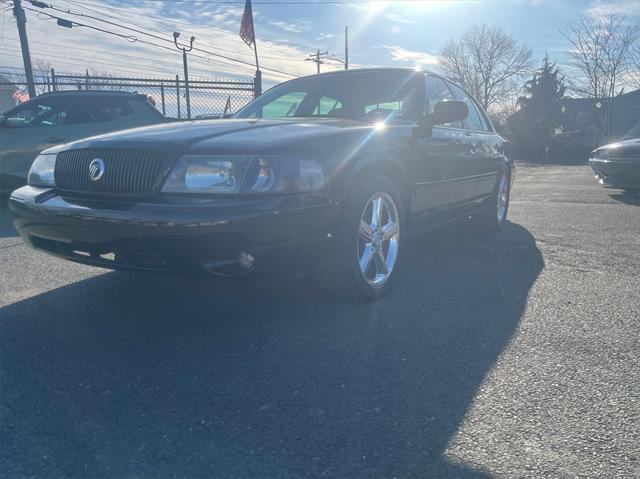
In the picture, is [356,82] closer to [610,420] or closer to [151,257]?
[151,257]

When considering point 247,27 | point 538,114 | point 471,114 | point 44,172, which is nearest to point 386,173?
point 44,172

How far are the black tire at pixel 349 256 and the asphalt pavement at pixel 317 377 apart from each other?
0.13 m

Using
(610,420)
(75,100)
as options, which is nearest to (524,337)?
(610,420)

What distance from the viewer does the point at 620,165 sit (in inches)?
360

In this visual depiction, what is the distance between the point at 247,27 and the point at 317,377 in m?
13.6

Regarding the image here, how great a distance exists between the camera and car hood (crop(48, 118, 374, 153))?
9.78 ft

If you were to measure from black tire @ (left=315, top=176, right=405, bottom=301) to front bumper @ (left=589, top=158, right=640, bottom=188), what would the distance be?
702cm

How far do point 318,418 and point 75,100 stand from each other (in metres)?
7.45

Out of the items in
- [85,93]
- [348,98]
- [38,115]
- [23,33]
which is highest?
[23,33]

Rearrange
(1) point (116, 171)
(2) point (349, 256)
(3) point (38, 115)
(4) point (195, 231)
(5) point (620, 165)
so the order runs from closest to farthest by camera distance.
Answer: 1. (4) point (195, 231)
2. (1) point (116, 171)
3. (2) point (349, 256)
4. (3) point (38, 115)
5. (5) point (620, 165)

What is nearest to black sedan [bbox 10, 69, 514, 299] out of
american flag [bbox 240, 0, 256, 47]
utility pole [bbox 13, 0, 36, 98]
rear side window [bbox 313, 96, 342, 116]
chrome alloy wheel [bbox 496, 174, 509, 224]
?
rear side window [bbox 313, 96, 342, 116]

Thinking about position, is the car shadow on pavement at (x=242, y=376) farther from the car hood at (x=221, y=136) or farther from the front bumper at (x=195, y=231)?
the car hood at (x=221, y=136)

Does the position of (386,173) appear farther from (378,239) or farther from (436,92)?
(436,92)

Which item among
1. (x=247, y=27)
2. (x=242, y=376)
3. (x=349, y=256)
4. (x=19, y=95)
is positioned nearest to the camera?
(x=242, y=376)
